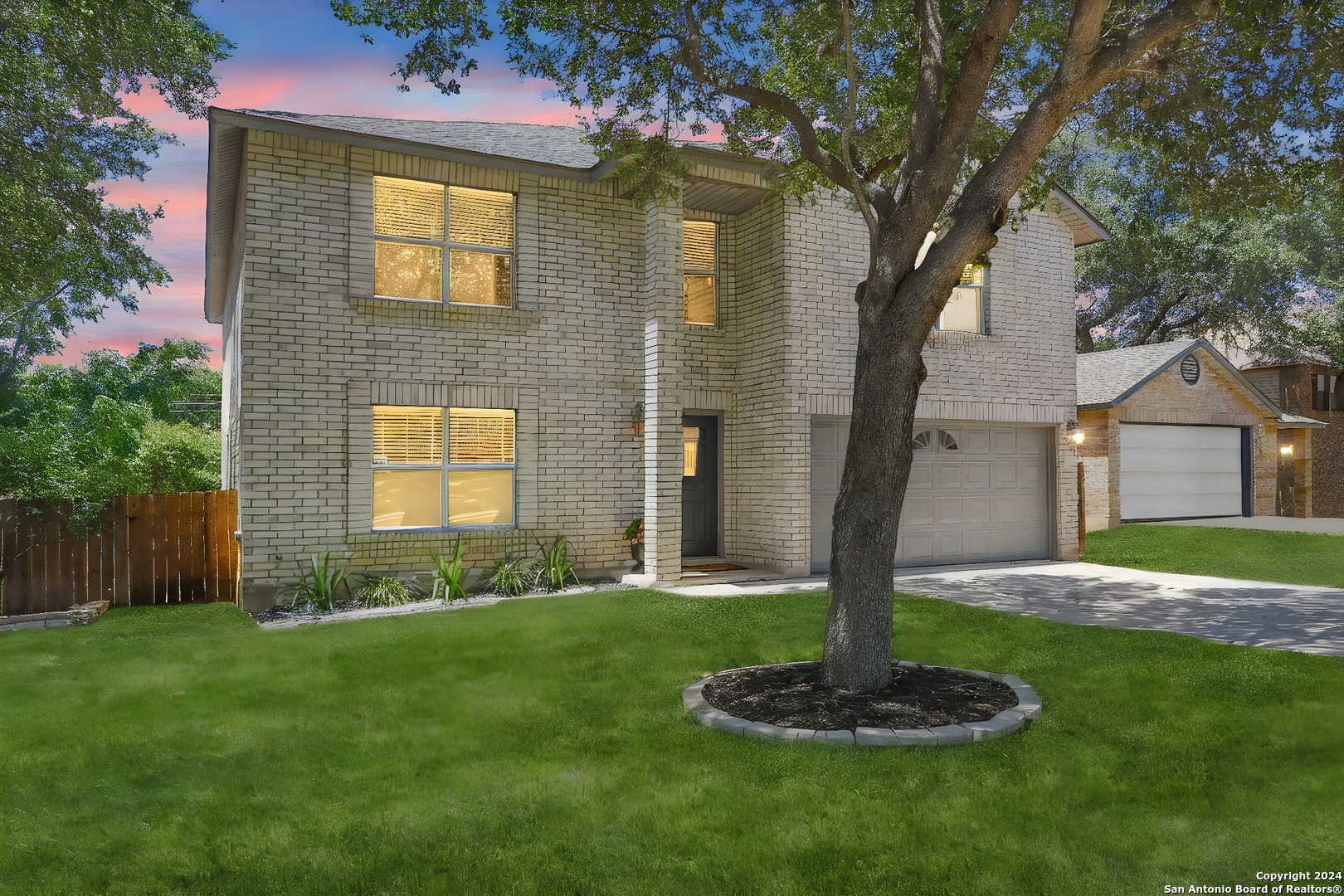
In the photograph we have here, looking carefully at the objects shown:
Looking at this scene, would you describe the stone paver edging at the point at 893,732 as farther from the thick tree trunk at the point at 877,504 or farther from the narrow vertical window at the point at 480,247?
the narrow vertical window at the point at 480,247

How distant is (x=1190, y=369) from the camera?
19.5 meters

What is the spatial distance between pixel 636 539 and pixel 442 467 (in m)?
2.89

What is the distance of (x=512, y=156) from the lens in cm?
1089

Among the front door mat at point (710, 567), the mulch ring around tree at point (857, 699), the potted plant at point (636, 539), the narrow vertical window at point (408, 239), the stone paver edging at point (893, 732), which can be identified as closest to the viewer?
the stone paver edging at point (893, 732)

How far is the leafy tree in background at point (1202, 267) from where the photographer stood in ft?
87.9

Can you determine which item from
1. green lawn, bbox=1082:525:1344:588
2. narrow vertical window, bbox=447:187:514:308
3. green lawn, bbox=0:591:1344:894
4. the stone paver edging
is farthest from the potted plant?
green lawn, bbox=1082:525:1344:588

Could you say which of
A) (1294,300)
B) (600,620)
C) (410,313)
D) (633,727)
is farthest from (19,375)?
(1294,300)

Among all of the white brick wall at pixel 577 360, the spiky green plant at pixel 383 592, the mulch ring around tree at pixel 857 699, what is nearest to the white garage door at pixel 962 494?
the white brick wall at pixel 577 360

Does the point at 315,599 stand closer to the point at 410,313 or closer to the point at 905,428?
the point at 410,313

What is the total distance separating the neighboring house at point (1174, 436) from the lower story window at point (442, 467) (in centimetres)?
1256

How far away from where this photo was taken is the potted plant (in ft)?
38.3

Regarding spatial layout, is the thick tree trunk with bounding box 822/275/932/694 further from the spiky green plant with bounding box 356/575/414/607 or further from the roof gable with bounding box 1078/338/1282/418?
the roof gable with bounding box 1078/338/1282/418

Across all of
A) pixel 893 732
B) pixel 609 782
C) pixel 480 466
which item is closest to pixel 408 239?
pixel 480 466

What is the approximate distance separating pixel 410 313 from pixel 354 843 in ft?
26.7
